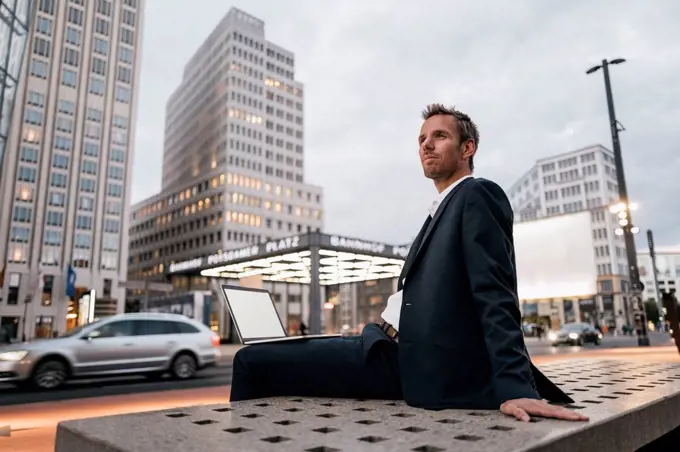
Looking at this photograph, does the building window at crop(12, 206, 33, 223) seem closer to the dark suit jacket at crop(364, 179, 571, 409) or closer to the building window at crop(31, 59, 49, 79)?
the building window at crop(31, 59, 49, 79)

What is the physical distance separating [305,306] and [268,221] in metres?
15.0

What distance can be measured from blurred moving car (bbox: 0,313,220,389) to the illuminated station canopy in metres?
17.2

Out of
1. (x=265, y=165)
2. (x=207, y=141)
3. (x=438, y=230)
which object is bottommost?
(x=438, y=230)

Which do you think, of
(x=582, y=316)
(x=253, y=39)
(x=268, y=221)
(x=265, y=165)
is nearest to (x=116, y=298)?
(x=268, y=221)

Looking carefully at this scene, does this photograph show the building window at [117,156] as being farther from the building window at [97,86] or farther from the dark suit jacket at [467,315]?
the dark suit jacket at [467,315]

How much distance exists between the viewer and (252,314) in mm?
2967

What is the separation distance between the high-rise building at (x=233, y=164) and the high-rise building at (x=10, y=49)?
56.5 m

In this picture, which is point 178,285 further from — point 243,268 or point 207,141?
point 243,268

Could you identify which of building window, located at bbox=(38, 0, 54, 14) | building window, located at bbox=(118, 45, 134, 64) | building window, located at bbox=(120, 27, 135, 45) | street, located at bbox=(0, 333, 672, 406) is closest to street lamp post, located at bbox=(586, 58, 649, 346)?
street, located at bbox=(0, 333, 672, 406)

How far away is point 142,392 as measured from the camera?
9.66m

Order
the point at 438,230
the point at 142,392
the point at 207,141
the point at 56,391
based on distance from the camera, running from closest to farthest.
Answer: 1. the point at 438,230
2. the point at 142,392
3. the point at 56,391
4. the point at 207,141

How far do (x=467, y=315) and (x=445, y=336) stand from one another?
13 centimetres

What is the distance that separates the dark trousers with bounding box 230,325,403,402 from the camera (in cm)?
229

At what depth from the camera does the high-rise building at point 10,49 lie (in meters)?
19.3
